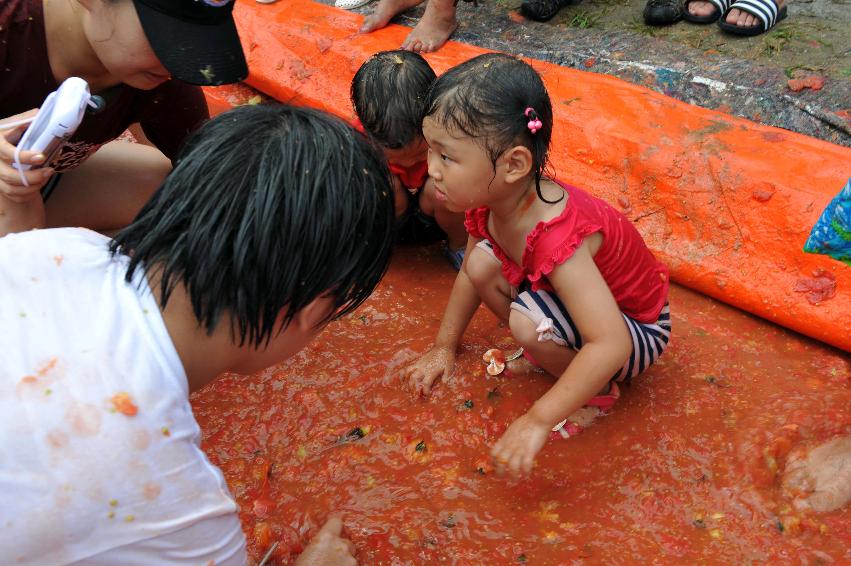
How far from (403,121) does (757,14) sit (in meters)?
1.83

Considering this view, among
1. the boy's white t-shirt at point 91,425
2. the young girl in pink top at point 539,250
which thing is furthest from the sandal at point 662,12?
the boy's white t-shirt at point 91,425

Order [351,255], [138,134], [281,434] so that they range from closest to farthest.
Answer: [351,255] → [281,434] → [138,134]

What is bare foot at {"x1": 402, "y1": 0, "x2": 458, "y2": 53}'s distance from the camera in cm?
341

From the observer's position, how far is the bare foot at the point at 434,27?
11.2 ft

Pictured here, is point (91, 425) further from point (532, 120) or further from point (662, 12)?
point (662, 12)

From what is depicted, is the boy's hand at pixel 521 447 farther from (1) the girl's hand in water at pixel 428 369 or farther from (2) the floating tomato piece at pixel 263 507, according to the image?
(2) the floating tomato piece at pixel 263 507

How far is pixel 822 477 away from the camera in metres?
1.88

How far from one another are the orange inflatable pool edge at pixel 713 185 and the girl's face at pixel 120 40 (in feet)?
5.03

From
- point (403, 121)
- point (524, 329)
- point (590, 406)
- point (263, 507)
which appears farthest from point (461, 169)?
point (263, 507)

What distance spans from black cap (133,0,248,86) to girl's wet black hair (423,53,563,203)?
0.56m

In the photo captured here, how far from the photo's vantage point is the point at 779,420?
2.08 metres

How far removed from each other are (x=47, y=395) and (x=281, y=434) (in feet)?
3.81

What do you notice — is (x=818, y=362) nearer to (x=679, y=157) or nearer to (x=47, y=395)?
(x=679, y=157)

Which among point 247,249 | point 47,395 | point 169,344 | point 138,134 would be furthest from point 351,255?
point 138,134
